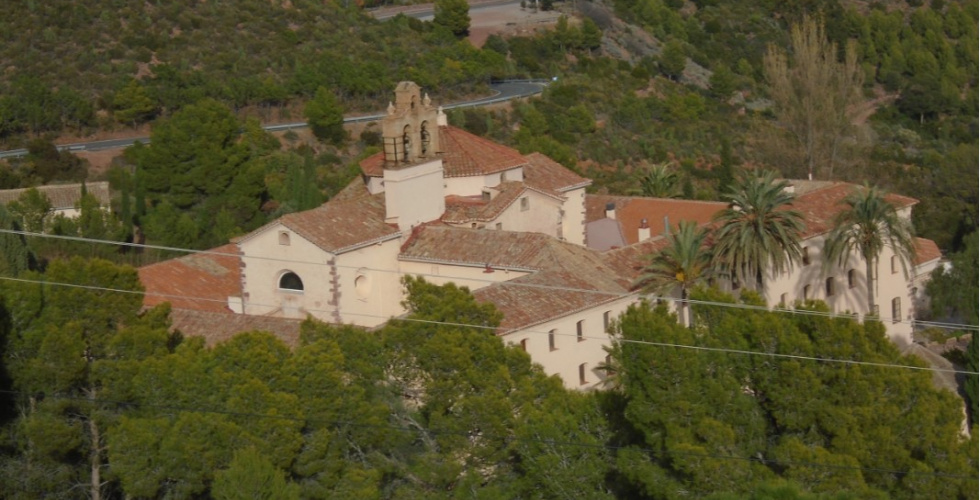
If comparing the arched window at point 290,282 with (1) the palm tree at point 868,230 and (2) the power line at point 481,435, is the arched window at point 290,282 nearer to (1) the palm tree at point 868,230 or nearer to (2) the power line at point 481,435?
(2) the power line at point 481,435

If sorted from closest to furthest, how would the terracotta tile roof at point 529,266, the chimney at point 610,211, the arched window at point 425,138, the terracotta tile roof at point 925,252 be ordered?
the terracotta tile roof at point 529,266 < the arched window at point 425,138 < the chimney at point 610,211 < the terracotta tile roof at point 925,252

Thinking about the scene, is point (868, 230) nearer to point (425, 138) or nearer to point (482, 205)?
point (482, 205)

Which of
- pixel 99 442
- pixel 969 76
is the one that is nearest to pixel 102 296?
pixel 99 442

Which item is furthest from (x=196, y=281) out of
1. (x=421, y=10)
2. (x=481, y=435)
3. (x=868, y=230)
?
(x=421, y=10)

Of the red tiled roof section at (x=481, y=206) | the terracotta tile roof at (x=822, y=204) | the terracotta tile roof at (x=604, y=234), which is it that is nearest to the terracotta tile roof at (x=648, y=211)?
the terracotta tile roof at (x=604, y=234)

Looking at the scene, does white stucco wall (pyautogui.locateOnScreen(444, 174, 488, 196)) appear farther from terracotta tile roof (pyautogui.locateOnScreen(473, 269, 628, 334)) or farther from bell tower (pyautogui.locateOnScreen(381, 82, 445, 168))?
terracotta tile roof (pyautogui.locateOnScreen(473, 269, 628, 334))

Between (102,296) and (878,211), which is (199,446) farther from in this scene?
(878,211)
